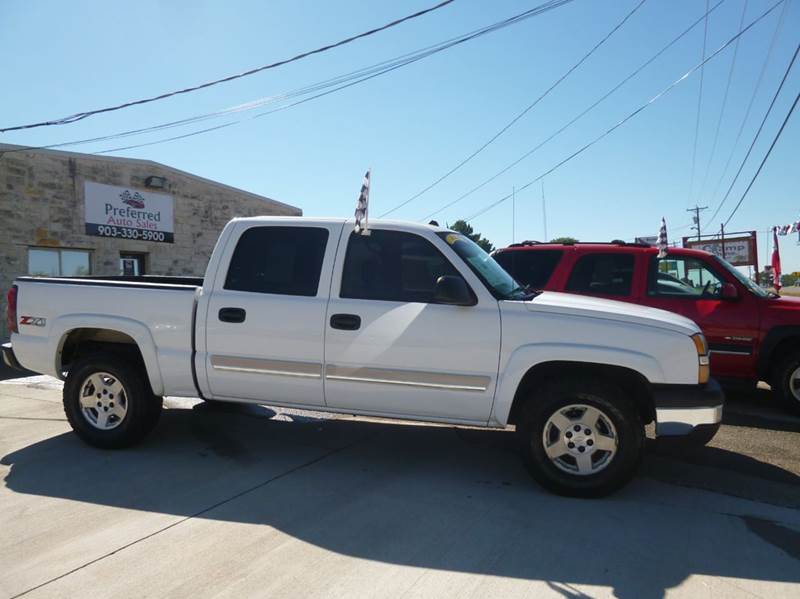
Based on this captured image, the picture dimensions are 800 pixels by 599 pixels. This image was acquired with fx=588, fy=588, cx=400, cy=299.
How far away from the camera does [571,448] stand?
404 cm

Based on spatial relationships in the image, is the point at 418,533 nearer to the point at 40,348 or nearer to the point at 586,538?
the point at 586,538

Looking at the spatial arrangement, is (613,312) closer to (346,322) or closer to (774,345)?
(346,322)

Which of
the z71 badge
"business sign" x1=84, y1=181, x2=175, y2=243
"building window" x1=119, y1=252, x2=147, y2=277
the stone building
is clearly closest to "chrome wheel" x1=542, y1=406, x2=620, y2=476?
the z71 badge

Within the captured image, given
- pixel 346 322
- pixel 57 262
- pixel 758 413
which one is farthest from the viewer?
pixel 57 262

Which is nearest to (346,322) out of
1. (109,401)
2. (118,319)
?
(118,319)

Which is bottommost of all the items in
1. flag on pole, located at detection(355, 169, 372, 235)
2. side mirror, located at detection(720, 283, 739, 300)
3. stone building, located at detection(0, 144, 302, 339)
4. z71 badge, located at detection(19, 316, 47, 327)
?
z71 badge, located at detection(19, 316, 47, 327)

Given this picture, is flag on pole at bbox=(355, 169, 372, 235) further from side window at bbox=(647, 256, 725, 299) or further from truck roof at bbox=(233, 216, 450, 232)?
side window at bbox=(647, 256, 725, 299)

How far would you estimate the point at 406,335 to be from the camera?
165 inches

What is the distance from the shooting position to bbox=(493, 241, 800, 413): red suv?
21.0ft

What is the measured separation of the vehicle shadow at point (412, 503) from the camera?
314 cm

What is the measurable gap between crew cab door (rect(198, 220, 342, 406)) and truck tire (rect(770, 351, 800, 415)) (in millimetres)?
5070

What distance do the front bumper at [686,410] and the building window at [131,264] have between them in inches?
609

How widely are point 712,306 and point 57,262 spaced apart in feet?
47.2

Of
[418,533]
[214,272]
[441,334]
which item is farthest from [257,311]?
[418,533]
